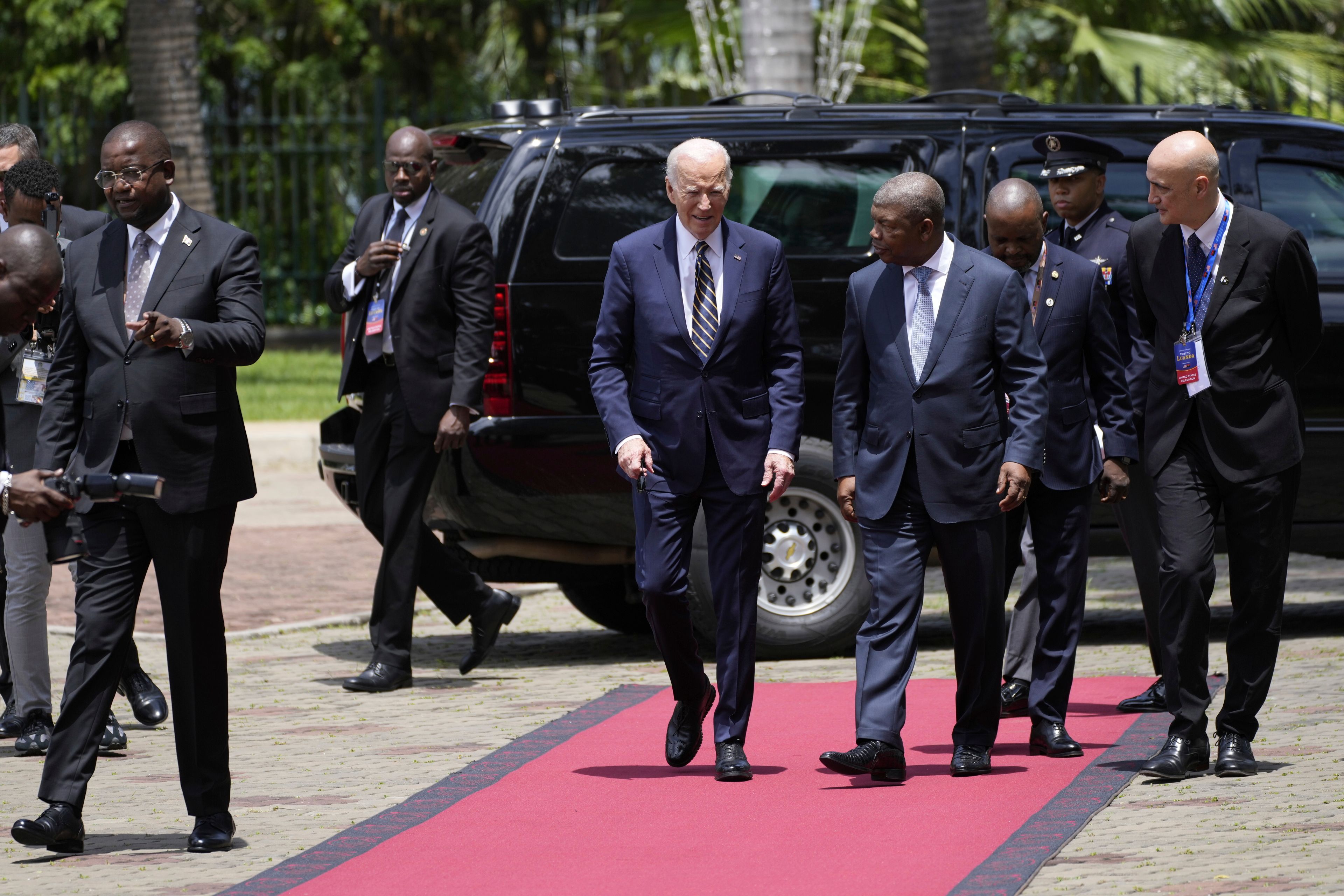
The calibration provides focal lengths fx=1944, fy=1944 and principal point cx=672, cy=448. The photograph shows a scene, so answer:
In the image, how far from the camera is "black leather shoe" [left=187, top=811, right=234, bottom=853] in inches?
217

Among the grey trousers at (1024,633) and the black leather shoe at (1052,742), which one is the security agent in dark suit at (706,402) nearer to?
the black leather shoe at (1052,742)

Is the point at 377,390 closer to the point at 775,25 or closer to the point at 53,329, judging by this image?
the point at 53,329

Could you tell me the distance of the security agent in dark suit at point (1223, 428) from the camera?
20.2 ft

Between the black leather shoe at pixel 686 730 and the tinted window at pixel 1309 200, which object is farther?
the tinted window at pixel 1309 200

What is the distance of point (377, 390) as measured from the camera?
817 cm

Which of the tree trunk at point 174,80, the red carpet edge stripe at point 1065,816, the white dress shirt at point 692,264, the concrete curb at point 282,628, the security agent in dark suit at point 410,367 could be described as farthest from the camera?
the tree trunk at point 174,80

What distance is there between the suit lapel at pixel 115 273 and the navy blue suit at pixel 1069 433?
3035mm

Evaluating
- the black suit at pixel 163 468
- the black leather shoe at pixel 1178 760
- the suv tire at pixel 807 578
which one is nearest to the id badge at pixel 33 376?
the black suit at pixel 163 468

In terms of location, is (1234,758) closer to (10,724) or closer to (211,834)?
(211,834)

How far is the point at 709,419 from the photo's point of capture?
6.28 m

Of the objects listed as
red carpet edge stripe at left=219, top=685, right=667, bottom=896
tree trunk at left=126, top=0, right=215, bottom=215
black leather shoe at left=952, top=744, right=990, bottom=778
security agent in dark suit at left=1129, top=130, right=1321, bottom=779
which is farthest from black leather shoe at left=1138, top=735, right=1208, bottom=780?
tree trunk at left=126, top=0, right=215, bottom=215

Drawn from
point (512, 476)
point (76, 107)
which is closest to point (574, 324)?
point (512, 476)

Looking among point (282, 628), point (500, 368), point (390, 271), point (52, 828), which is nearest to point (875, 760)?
point (52, 828)

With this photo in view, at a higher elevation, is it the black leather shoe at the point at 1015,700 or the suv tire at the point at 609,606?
the black leather shoe at the point at 1015,700
